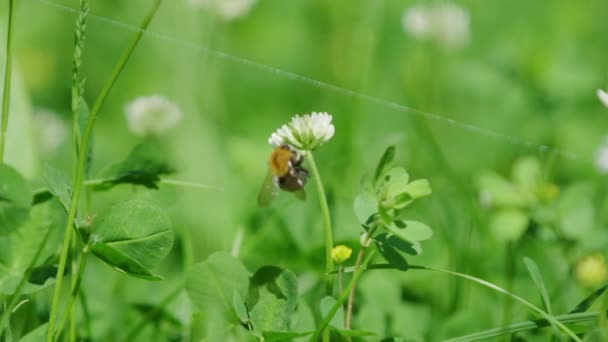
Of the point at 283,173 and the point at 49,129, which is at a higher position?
the point at 49,129

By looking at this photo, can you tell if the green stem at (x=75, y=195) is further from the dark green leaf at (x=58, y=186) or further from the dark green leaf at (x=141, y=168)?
the dark green leaf at (x=141, y=168)

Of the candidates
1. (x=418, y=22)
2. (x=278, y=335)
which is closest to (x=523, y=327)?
(x=278, y=335)

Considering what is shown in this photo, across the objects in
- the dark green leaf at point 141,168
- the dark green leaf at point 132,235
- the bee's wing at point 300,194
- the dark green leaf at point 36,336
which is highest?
the dark green leaf at point 141,168

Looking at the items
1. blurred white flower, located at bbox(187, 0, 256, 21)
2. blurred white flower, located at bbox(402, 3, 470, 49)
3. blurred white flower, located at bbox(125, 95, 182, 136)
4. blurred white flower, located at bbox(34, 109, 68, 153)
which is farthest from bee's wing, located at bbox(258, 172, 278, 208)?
blurred white flower, located at bbox(402, 3, 470, 49)

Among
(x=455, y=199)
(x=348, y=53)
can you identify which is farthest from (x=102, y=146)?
(x=455, y=199)

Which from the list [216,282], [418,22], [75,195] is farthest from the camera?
[418,22]

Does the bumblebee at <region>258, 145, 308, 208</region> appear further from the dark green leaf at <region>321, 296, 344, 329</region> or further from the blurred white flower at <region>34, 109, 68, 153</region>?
the blurred white flower at <region>34, 109, 68, 153</region>

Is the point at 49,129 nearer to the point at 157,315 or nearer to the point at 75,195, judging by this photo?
the point at 157,315

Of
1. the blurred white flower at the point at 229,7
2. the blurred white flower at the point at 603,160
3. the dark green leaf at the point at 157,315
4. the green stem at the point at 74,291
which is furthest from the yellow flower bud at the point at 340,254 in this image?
the blurred white flower at the point at 229,7
